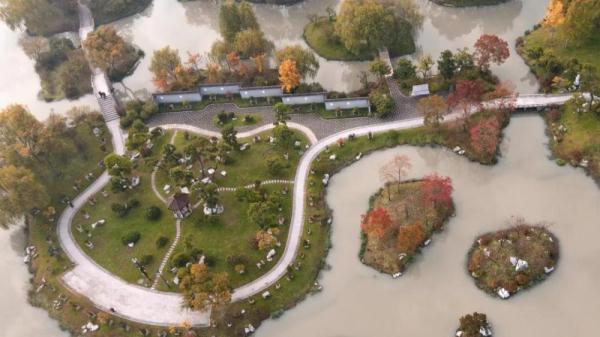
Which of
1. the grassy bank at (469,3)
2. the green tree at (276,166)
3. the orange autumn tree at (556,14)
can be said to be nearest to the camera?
the green tree at (276,166)

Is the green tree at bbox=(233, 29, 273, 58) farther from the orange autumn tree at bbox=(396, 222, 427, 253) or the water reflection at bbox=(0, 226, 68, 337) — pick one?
the water reflection at bbox=(0, 226, 68, 337)

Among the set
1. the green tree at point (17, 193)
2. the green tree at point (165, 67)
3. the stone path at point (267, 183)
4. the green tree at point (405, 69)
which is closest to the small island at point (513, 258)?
the stone path at point (267, 183)

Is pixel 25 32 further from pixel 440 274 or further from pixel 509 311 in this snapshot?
pixel 509 311

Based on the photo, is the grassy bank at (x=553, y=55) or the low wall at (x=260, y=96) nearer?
the grassy bank at (x=553, y=55)

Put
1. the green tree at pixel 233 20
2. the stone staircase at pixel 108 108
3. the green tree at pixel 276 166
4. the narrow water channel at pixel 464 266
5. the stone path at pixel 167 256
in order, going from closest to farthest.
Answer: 1. the narrow water channel at pixel 464 266
2. the stone path at pixel 167 256
3. the green tree at pixel 276 166
4. the stone staircase at pixel 108 108
5. the green tree at pixel 233 20

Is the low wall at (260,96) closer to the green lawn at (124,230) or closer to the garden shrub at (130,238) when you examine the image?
the green lawn at (124,230)

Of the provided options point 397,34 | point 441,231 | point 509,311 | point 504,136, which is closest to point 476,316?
point 509,311

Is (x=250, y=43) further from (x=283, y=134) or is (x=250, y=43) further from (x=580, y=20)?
(x=580, y=20)
